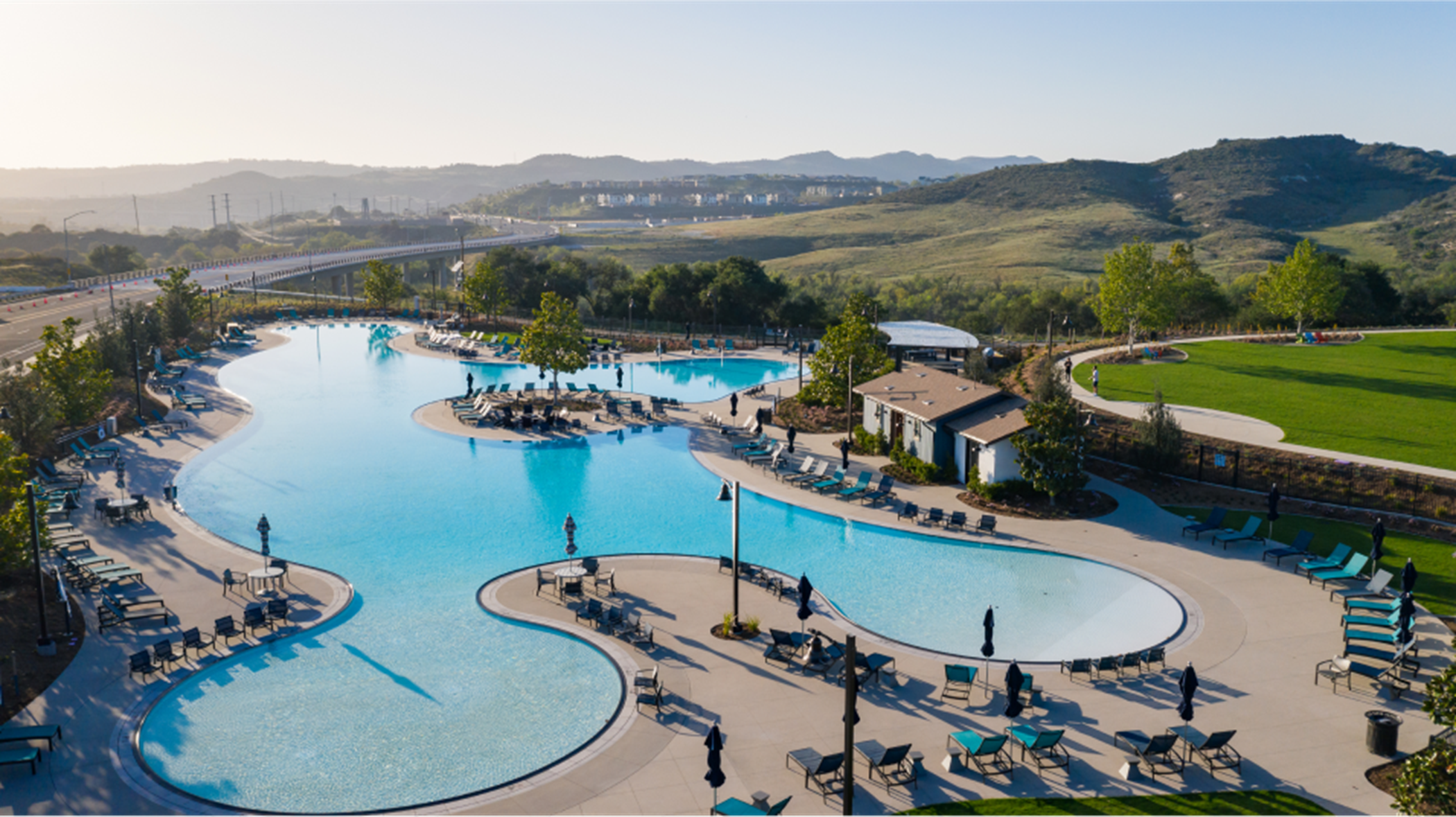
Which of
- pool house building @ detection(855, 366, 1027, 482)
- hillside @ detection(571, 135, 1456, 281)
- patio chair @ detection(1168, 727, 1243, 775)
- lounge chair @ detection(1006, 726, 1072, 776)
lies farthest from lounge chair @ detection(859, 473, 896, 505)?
hillside @ detection(571, 135, 1456, 281)

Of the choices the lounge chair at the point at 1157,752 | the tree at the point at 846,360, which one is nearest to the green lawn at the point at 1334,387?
the tree at the point at 846,360

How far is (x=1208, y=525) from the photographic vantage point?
28172 millimetres

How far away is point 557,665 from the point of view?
20.0m

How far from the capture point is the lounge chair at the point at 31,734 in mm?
15883

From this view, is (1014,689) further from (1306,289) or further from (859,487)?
(1306,289)

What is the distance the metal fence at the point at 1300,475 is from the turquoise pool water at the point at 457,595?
931cm

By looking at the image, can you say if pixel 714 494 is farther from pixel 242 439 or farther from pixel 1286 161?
pixel 1286 161

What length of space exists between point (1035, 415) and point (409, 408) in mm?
31836

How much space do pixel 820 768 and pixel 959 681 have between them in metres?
4.68

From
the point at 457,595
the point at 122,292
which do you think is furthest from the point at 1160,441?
the point at 122,292

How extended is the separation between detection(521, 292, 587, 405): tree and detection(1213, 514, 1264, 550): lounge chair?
30784mm

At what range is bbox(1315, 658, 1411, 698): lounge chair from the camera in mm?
18422

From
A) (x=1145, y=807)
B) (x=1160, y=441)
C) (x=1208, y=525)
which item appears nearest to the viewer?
(x=1145, y=807)

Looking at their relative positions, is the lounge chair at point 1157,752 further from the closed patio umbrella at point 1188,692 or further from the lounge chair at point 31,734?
the lounge chair at point 31,734
